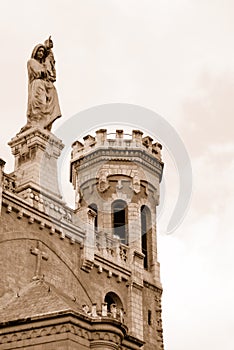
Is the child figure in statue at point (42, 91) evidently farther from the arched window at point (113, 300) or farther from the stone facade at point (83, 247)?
the arched window at point (113, 300)

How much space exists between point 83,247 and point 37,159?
4555 millimetres

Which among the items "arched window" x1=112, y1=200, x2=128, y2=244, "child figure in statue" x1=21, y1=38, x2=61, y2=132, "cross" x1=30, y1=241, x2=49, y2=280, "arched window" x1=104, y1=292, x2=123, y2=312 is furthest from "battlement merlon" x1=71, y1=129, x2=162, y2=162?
"cross" x1=30, y1=241, x2=49, y2=280

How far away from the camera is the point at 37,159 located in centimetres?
3247

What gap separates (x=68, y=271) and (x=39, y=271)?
2188 millimetres

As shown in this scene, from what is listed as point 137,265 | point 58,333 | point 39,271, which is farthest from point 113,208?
point 58,333

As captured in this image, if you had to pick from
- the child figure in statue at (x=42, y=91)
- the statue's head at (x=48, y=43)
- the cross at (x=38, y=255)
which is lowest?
the cross at (x=38, y=255)

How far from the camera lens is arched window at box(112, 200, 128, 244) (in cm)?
3819

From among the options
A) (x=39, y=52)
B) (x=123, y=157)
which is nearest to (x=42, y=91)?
(x=39, y=52)

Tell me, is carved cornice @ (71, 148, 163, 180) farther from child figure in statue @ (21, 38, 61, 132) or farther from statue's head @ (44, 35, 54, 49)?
statue's head @ (44, 35, 54, 49)

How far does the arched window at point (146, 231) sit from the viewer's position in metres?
38.5

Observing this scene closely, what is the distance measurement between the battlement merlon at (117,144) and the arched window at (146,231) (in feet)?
11.6

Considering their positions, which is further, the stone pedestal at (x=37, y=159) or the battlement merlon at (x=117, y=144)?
the battlement merlon at (x=117, y=144)

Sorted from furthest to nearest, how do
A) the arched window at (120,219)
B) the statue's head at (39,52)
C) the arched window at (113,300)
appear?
the arched window at (120,219) < the statue's head at (39,52) < the arched window at (113,300)

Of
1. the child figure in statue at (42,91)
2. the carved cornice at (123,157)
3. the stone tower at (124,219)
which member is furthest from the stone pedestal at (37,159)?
the carved cornice at (123,157)
